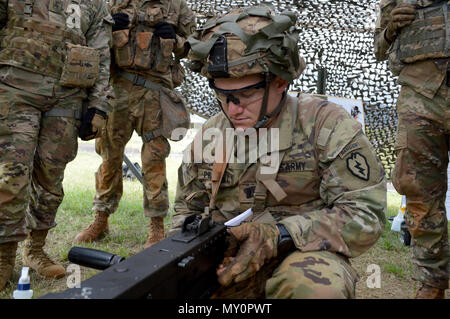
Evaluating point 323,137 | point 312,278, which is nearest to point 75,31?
point 323,137

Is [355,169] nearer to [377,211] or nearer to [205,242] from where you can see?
[377,211]

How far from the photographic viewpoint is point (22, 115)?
275 cm

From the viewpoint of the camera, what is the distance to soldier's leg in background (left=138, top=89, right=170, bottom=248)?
3.77 meters

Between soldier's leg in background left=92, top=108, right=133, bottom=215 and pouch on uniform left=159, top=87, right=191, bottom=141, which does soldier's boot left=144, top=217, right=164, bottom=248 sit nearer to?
soldier's leg in background left=92, top=108, right=133, bottom=215

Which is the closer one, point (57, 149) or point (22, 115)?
point (22, 115)

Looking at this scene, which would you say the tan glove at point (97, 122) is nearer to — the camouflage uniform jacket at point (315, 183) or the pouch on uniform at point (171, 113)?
the pouch on uniform at point (171, 113)

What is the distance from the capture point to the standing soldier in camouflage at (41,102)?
2.69m

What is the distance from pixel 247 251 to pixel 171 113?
7.84ft

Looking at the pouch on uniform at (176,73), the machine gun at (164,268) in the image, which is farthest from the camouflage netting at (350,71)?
the machine gun at (164,268)

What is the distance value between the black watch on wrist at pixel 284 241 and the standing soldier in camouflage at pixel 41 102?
1.84 m

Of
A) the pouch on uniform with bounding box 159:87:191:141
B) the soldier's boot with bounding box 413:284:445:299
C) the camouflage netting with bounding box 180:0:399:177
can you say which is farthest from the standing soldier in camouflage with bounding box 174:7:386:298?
the camouflage netting with bounding box 180:0:399:177

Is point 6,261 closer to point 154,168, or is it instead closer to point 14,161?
point 14,161
